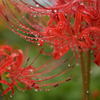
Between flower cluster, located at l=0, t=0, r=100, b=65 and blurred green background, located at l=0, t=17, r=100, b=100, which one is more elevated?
flower cluster, located at l=0, t=0, r=100, b=65

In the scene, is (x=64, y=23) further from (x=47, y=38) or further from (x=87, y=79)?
(x=87, y=79)

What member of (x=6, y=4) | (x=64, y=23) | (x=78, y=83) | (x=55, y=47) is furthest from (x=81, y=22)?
(x=78, y=83)

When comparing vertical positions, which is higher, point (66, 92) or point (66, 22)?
point (66, 22)

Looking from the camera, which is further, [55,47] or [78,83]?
[78,83]

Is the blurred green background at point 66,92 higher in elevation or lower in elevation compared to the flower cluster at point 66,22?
lower

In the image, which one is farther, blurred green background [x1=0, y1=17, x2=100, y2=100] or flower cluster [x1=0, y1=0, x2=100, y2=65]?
blurred green background [x1=0, y1=17, x2=100, y2=100]

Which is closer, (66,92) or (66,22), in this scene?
(66,22)

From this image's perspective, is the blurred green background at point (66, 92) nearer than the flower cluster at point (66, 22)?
No

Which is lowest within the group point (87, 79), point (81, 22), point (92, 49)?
point (87, 79)
